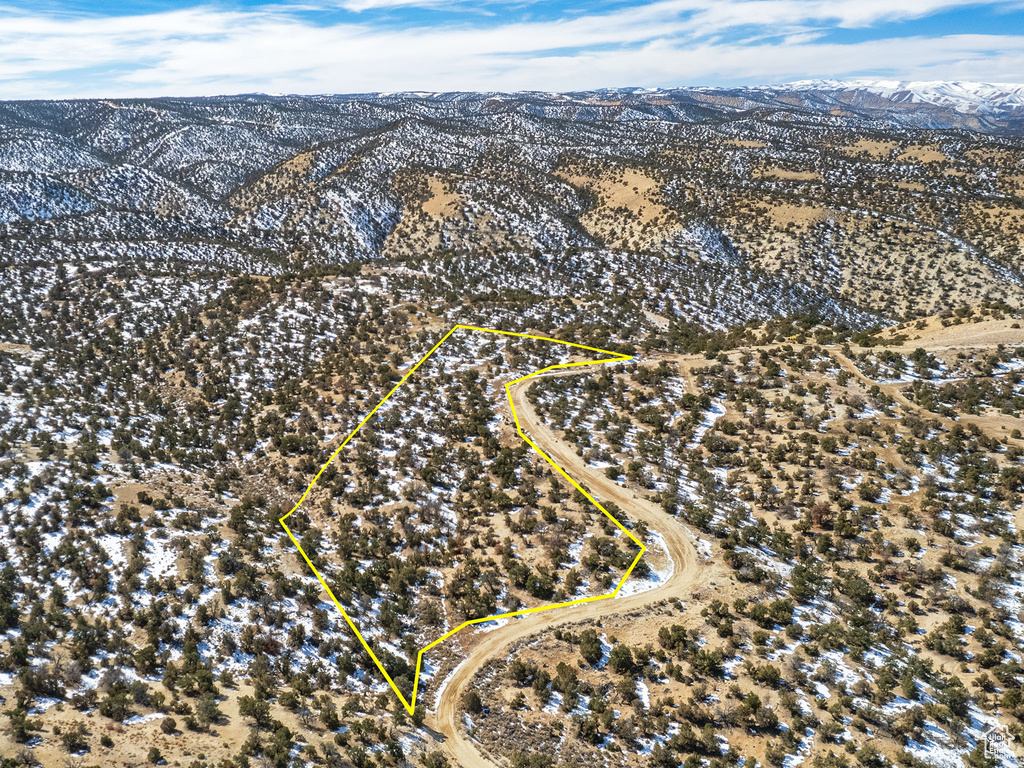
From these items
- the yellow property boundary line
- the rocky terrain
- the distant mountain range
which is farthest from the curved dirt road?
the distant mountain range

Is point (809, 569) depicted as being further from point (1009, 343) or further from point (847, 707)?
point (1009, 343)

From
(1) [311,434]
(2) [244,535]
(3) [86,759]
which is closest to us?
(3) [86,759]

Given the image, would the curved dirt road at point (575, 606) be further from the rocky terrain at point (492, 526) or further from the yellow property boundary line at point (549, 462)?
the yellow property boundary line at point (549, 462)

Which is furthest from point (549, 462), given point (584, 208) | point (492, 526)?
point (584, 208)

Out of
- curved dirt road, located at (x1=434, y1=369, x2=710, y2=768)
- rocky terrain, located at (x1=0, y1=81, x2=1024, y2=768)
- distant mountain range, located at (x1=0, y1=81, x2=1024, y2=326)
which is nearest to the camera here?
rocky terrain, located at (x1=0, y1=81, x2=1024, y2=768)

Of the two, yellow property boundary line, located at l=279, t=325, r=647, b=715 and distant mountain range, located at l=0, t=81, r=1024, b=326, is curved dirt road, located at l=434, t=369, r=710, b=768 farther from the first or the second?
distant mountain range, located at l=0, t=81, r=1024, b=326

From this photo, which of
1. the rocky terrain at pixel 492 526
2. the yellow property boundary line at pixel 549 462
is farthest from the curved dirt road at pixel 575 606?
the yellow property boundary line at pixel 549 462

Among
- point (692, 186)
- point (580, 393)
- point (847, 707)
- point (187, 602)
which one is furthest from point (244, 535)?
point (692, 186)

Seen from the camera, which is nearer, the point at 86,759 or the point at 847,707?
the point at 86,759
